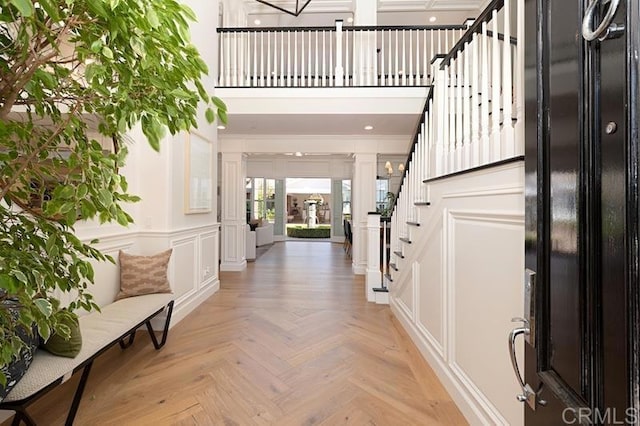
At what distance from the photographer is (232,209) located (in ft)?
20.8

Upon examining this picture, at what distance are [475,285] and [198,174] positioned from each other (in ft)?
11.1

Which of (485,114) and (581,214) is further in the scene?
(485,114)

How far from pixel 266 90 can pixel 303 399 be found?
4275 mm

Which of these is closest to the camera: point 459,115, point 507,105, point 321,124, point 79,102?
point 79,102

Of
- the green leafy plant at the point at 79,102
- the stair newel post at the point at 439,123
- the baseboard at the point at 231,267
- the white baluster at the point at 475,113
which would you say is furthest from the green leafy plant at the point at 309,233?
the green leafy plant at the point at 79,102

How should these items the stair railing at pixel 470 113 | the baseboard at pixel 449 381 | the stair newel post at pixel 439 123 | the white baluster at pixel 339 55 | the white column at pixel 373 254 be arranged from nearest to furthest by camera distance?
1. the stair railing at pixel 470 113
2. the baseboard at pixel 449 381
3. the stair newel post at pixel 439 123
4. the white column at pixel 373 254
5. the white baluster at pixel 339 55

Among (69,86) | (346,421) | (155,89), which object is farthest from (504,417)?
(69,86)

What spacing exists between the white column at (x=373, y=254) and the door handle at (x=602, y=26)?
364cm

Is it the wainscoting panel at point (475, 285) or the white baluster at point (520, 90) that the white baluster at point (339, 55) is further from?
the white baluster at point (520, 90)

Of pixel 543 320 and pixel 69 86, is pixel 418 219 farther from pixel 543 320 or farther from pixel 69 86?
pixel 69 86

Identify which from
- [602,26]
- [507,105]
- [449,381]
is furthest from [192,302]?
[602,26]

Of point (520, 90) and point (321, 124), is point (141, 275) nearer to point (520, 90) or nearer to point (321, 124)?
point (520, 90)

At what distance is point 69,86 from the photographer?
33.5 inches

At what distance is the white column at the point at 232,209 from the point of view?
6.30 m
